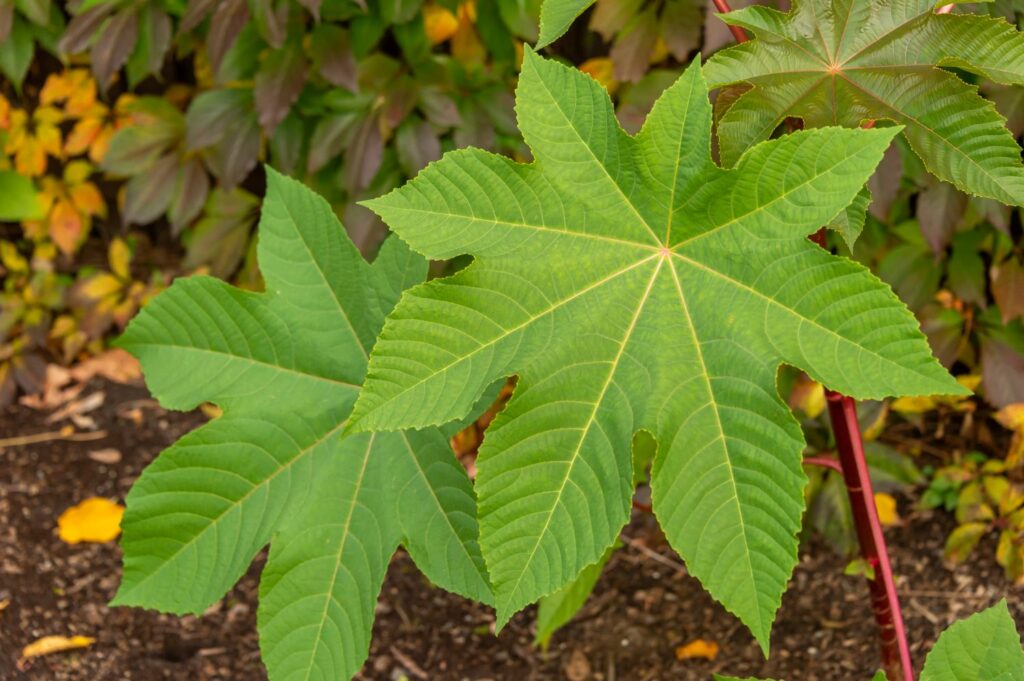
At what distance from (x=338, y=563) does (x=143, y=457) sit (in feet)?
6.74

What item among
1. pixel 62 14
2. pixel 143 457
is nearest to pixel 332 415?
pixel 143 457

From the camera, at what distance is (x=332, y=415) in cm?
121

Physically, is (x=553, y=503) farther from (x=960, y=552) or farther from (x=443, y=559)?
(x=960, y=552)

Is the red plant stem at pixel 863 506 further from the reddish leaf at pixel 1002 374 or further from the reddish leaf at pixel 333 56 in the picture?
the reddish leaf at pixel 333 56

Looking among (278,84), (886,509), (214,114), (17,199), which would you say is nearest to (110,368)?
(17,199)

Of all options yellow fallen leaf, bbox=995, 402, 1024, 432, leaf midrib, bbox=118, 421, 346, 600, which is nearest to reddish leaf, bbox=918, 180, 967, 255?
yellow fallen leaf, bbox=995, 402, 1024, 432

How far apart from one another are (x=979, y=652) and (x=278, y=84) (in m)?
1.99

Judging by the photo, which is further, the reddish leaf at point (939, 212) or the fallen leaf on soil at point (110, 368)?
the fallen leaf on soil at point (110, 368)

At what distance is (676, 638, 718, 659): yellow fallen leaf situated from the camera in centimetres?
224

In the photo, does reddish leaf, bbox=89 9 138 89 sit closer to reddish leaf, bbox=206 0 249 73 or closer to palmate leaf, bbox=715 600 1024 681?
reddish leaf, bbox=206 0 249 73

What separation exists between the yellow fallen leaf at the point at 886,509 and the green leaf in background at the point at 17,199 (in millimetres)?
2562

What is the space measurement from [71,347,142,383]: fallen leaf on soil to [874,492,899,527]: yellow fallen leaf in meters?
2.25

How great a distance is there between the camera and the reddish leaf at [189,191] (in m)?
2.84

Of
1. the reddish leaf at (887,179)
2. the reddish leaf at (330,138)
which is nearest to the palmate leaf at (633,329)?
the reddish leaf at (887,179)
